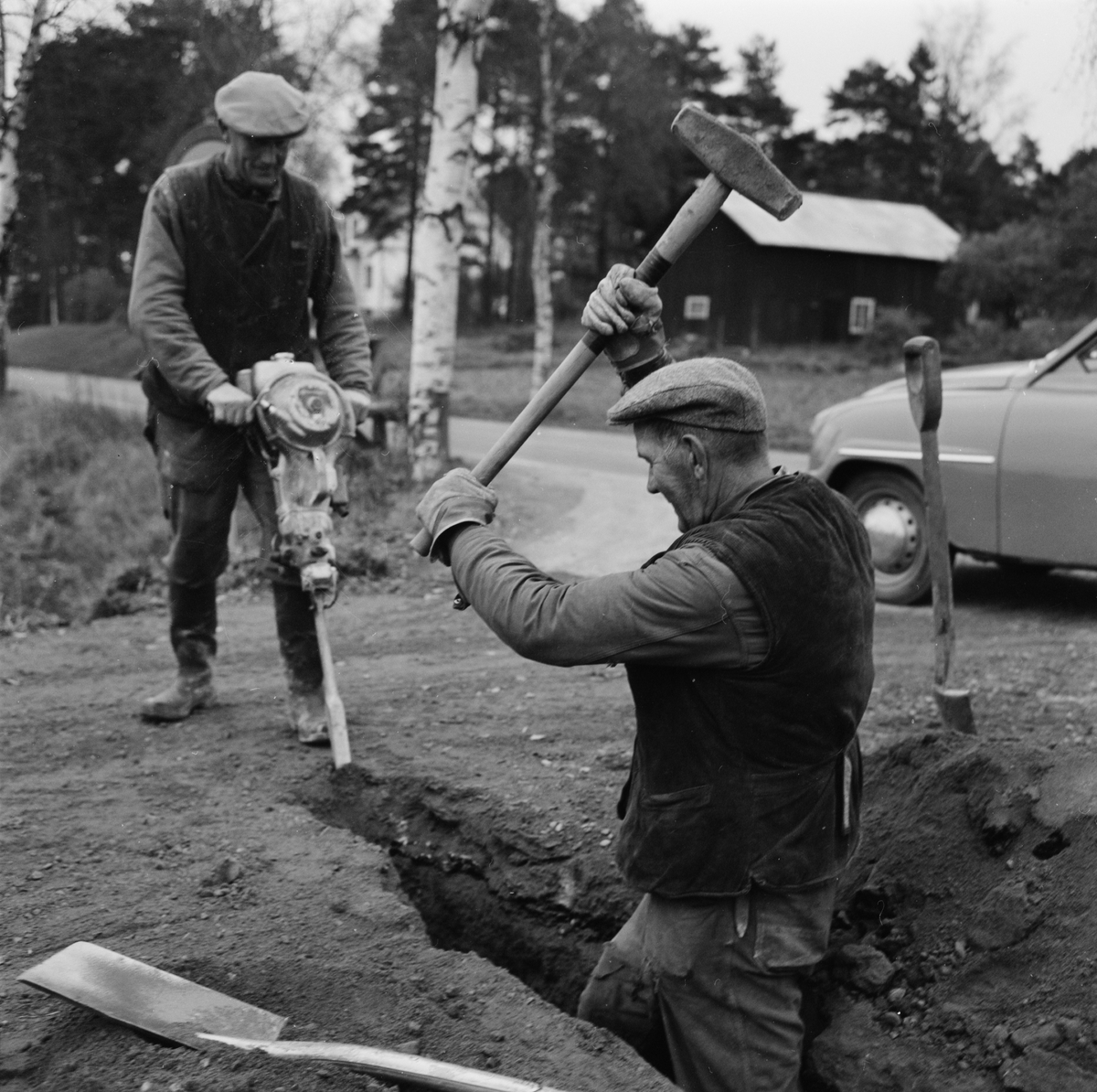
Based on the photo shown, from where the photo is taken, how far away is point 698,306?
3078 centimetres

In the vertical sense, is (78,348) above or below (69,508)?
above

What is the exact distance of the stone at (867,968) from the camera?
125 inches

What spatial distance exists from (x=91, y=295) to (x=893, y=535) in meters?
17.6

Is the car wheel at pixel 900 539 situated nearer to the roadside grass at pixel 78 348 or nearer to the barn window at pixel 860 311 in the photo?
the roadside grass at pixel 78 348

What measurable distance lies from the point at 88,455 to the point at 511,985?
1311 centimetres

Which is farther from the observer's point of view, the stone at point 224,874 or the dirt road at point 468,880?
the stone at point 224,874

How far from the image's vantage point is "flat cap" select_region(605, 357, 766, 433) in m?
2.63

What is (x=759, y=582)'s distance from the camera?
2539mm

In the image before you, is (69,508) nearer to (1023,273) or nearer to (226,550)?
(226,550)

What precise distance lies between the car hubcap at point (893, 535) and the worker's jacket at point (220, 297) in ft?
12.1

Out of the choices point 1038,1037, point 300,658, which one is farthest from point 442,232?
point 1038,1037

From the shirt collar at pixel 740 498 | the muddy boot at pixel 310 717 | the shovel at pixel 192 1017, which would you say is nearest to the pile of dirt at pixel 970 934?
the shovel at pixel 192 1017

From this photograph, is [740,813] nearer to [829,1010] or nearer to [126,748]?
[829,1010]

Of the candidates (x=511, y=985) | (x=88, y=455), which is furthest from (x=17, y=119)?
(x=511, y=985)
